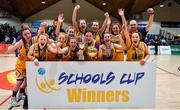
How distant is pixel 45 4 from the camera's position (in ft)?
88.0

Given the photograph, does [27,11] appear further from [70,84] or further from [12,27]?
[70,84]

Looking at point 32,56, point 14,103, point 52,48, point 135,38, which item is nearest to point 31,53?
point 32,56

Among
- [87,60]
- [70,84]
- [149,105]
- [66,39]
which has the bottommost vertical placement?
[149,105]

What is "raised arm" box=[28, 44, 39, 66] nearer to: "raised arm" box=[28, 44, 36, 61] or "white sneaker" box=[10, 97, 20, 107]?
"raised arm" box=[28, 44, 36, 61]

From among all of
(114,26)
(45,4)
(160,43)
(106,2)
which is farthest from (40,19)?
(114,26)

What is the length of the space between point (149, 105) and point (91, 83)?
102cm

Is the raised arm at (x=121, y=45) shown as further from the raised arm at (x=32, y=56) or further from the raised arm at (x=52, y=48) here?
the raised arm at (x=32, y=56)

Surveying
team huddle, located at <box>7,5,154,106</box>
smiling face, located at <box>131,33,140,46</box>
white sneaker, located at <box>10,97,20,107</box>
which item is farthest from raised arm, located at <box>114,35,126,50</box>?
white sneaker, located at <box>10,97,20,107</box>

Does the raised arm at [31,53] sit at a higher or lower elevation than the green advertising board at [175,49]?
higher

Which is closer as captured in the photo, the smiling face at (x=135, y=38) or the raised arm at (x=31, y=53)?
the raised arm at (x=31, y=53)

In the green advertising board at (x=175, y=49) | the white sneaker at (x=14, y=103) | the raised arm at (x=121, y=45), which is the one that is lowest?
the white sneaker at (x=14, y=103)

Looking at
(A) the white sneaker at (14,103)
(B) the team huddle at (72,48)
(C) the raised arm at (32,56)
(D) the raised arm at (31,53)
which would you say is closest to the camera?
(C) the raised arm at (32,56)

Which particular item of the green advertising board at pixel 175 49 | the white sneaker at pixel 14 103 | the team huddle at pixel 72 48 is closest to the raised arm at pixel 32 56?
the team huddle at pixel 72 48

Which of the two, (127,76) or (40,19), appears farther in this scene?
(40,19)
